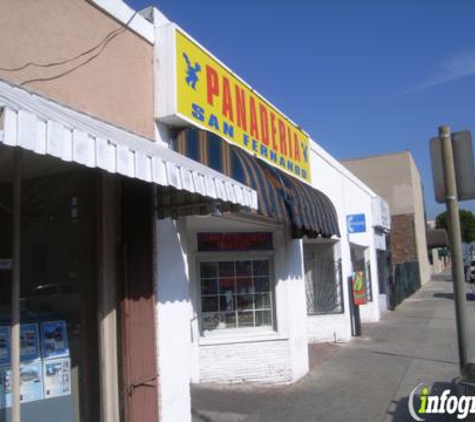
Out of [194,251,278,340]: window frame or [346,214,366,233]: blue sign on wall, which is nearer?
[194,251,278,340]: window frame

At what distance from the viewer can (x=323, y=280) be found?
507 inches

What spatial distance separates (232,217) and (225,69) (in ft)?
6.63

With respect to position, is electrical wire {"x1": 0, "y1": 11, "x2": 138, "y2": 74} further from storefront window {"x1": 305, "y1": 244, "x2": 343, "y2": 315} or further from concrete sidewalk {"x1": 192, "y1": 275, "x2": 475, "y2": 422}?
storefront window {"x1": 305, "y1": 244, "x2": 343, "y2": 315}

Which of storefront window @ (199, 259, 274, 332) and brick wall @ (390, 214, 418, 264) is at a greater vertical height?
brick wall @ (390, 214, 418, 264)

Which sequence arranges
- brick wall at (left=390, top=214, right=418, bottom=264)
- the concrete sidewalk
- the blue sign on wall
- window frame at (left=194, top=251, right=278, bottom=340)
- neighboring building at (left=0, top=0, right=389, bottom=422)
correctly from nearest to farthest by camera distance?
1. neighboring building at (left=0, top=0, right=389, bottom=422)
2. the concrete sidewalk
3. window frame at (left=194, top=251, right=278, bottom=340)
4. the blue sign on wall
5. brick wall at (left=390, top=214, right=418, bottom=264)

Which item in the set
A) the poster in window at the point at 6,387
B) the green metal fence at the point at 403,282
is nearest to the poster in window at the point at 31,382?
the poster in window at the point at 6,387

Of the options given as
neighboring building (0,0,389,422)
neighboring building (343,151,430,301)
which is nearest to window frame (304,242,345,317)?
neighboring building (0,0,389,422)

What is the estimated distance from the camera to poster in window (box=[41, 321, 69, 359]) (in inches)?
174

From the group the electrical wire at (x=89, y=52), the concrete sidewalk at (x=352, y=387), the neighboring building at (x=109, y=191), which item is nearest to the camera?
the neighboring building at (x=109, y=191)

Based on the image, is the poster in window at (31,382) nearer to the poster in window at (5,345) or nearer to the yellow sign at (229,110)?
the poster in window at (5,345)

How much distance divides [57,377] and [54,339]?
0.32m

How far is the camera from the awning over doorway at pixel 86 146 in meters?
2.54

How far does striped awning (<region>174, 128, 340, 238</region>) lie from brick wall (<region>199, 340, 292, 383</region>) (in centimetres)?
202

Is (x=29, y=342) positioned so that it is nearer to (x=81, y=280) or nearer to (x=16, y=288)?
(x=16, y=288)
